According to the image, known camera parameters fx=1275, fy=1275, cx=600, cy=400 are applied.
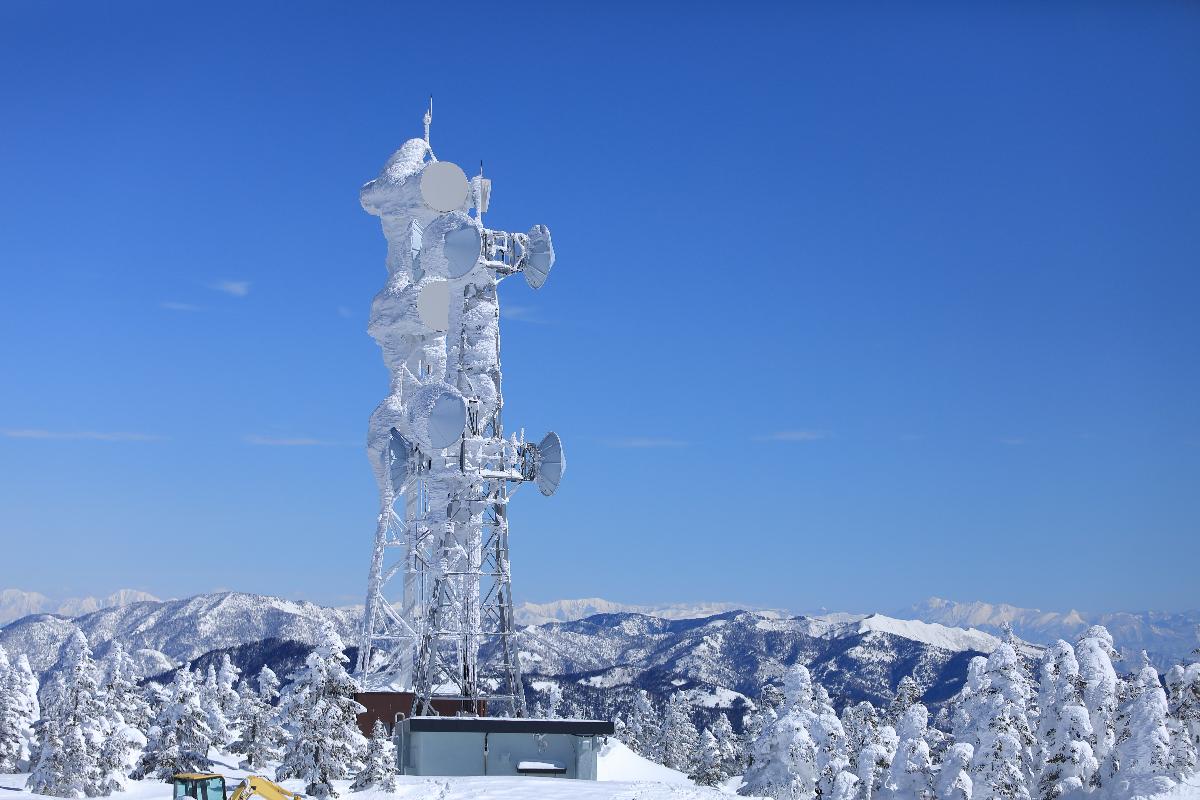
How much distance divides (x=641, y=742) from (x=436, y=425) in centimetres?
7840

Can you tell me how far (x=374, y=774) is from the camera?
38250 mm

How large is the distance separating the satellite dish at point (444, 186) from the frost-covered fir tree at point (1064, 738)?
102 feet

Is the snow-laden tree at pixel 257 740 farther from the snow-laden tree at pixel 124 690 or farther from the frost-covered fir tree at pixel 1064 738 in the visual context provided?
the frost-covered fir tree at pixel 1064 738

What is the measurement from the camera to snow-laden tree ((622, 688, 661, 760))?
377 ft

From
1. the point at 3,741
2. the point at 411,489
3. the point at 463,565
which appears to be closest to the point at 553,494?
the point at 463,565

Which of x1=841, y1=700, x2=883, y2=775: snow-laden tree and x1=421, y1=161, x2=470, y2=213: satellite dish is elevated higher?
x1=421, y1=161, x2=470, y2=213: satellite dish

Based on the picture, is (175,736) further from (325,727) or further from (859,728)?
(859,728)

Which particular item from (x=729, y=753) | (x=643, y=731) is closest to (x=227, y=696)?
(x=729, y=753)

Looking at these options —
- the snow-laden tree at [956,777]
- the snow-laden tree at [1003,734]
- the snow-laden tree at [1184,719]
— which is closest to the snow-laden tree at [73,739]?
the snow-laden tree at [956,777]

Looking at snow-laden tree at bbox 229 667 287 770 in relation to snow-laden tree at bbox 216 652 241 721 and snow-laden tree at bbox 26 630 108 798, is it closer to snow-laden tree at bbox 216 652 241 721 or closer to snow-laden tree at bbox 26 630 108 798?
snow-laden tree at bbox 26 630 108 798

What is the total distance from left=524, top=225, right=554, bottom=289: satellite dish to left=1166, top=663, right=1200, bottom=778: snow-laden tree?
29059mm

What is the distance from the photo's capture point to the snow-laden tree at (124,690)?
2370 inches

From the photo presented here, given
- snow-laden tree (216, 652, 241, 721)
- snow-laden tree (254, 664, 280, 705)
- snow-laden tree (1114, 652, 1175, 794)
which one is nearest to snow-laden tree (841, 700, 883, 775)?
snow-laden tree (1114, 652, 1175, 794)

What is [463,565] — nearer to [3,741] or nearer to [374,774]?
[374,774]
